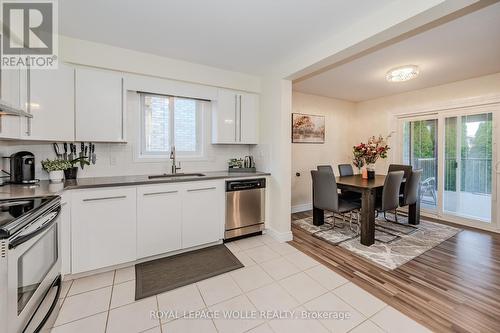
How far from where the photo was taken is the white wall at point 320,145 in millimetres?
4430

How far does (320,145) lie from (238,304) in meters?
3.73

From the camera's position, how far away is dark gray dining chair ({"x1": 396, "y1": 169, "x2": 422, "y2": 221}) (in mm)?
3392

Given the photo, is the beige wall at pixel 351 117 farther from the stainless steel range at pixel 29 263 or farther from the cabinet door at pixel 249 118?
the stainless steel range at pixel 29 263

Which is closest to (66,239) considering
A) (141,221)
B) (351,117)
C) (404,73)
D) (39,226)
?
(141,221)

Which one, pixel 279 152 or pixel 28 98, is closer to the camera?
pixel 28 98

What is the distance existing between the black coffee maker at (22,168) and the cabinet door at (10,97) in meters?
0.38

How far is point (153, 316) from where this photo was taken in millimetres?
1633

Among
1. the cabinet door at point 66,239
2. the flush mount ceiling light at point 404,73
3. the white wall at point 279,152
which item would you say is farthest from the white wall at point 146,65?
the flush mount ceiling light at point 404,73

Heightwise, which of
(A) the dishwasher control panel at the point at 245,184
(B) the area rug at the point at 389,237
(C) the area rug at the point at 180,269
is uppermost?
(A) the dishwasher control panel at the point at 245,184

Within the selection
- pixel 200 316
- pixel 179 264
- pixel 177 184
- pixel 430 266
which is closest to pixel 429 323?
pixel 430 266

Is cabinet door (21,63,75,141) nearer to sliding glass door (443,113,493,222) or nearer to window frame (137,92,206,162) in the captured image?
window frame (137,92,206,162)

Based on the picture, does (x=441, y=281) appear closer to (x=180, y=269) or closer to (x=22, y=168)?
(x=180, y=269)

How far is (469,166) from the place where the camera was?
372 centimetres

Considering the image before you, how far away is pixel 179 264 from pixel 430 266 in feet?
8.88
